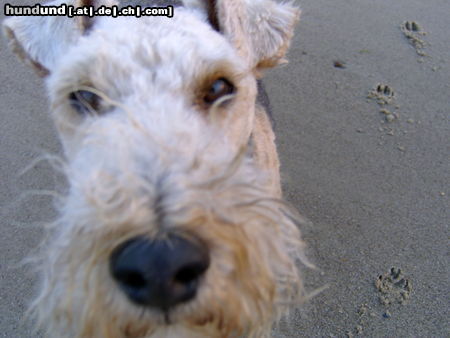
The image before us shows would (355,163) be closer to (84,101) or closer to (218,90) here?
(218,90)

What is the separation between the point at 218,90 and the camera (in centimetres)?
156

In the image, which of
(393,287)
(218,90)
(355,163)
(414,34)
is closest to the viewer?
(218,90)

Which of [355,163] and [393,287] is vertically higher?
[355,163]

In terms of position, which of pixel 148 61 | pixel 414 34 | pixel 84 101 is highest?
pixel 148 61

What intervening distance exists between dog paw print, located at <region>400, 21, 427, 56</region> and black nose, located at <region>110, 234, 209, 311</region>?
3374 millimetres

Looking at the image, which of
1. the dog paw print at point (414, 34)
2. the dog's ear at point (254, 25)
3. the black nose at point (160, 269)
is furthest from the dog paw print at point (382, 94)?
the black nose at point (160, 269)

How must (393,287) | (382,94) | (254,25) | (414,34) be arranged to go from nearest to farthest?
(254,25) < (393,287) < (382,94) < (414,34)

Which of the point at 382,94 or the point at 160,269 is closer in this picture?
the point at 160,269

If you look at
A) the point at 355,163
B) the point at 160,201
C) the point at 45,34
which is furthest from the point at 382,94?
the point at 160,201

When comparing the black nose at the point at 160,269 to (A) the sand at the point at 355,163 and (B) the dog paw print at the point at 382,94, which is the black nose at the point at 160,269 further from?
(B) the dog paw print at the point at 382,94

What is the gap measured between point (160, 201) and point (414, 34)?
3547mm

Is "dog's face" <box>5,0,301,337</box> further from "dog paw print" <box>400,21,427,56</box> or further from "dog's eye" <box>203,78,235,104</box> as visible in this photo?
"dog paw print" <box>400,21,427,56</box>

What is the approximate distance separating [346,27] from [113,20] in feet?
8.93

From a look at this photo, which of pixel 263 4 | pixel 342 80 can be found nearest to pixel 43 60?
pixel 263 4
